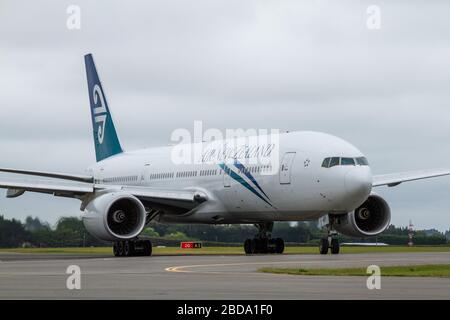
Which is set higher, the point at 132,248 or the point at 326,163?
the point at 326,163

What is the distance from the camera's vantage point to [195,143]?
47406 millimetres

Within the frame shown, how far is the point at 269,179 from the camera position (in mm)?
39156

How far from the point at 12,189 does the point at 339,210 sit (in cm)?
1418

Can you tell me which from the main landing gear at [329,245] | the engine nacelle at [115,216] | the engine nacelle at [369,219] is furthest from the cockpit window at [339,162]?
the engine nacelle at [115,216]

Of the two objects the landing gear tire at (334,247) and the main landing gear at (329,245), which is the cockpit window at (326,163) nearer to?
the main landing gear at (329,245)

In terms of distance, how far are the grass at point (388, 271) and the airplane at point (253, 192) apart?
11.7m

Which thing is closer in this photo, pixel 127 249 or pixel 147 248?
pixel 127 249

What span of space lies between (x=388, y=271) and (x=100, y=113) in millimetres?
32793

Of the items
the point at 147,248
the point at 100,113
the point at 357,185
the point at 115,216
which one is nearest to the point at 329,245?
the point at 357,185

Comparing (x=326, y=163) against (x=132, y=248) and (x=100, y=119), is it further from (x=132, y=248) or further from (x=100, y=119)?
(x=100, y=119)
